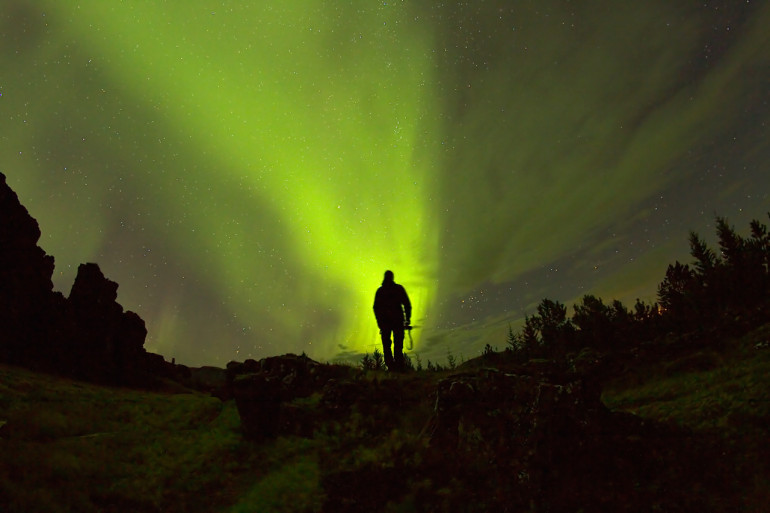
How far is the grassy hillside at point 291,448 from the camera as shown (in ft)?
25.8

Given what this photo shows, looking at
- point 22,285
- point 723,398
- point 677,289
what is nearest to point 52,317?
point 22,285

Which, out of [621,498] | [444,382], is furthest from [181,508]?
[621,498]

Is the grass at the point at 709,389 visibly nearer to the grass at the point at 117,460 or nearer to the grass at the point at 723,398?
the grass at the point at 723,398

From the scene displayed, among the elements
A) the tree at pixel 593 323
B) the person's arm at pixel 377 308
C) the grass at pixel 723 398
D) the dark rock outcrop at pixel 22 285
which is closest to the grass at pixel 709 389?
the grass at pixel 723 398

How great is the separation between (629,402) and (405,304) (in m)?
8.77

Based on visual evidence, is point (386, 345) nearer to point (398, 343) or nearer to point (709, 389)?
point (398, 343)

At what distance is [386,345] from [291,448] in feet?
20.3

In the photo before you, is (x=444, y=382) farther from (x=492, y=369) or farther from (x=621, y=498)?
(x=621, y=498)

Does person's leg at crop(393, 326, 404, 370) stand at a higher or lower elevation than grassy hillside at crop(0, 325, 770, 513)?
higher

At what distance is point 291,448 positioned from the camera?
1152 centimetres

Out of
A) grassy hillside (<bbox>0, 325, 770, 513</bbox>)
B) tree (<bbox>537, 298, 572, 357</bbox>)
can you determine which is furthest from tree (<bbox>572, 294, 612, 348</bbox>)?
grassy hillside (<bbox>0, 325, 770, 513</bbox>)

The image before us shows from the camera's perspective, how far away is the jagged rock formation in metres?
46.6

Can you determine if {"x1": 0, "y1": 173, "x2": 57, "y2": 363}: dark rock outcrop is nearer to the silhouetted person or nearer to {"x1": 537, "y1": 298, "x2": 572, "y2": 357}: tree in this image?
the silhouetted person

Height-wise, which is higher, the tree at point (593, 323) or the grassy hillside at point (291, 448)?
the tree at point (593, 323)
